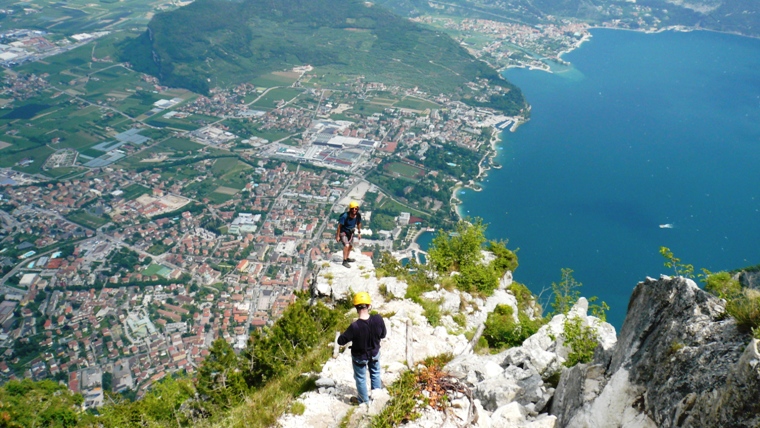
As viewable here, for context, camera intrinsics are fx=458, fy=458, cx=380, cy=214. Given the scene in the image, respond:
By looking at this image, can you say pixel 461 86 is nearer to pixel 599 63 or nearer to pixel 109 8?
pixel 599 63

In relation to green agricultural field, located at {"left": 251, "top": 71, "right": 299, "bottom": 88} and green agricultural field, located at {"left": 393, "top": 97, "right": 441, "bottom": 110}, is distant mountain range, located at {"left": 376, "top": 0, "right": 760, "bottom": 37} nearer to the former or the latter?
green agricultural field, located at {"left": 251, "top": 71, "right": 299, "bottom": 88}

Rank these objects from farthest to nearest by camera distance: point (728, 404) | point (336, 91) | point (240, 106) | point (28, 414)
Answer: point (336, 91) < point (240, 106) < point (28, 414) < point (728, 404)

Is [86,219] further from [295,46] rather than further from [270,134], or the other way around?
[295,46]

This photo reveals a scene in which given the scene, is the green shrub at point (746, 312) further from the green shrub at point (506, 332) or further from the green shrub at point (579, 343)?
the green shrub at point (506, 332)

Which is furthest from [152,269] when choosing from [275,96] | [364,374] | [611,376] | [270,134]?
[275,96]

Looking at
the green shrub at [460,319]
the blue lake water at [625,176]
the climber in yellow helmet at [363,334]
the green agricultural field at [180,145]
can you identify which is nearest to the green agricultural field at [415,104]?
the blue lake water at [625,176]

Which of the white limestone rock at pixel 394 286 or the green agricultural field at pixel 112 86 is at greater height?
the white limestone rock at pixel 394 286

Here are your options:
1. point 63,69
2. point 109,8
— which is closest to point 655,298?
point 63,69
